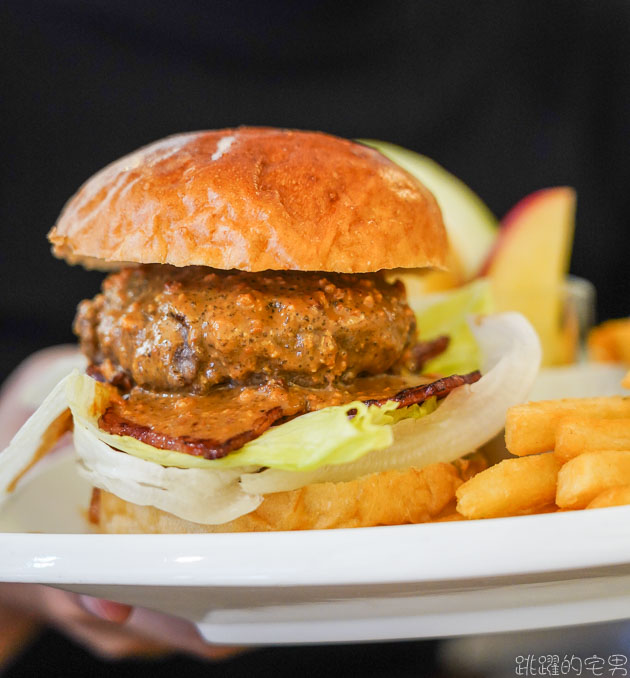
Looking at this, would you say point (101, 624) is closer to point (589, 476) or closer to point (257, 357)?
point (257, 357)

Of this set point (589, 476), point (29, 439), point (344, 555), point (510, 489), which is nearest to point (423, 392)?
point (510, 489)

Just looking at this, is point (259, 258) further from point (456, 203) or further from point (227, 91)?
point (227, 91)

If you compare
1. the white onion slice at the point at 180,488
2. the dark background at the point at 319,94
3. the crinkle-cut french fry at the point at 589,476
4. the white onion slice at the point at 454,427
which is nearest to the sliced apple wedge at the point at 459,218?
the dark background at the point at 319,94

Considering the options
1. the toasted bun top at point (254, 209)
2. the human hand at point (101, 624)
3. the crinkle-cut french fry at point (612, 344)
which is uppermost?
the toasted bun top at point (254, 209)

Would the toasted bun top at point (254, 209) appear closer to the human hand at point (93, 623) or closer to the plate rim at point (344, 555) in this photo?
the plate rim at point (344, 555)

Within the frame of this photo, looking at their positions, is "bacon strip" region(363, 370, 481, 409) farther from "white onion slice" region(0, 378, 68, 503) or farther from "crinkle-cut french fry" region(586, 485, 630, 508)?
"white onion slice" region(0, 378, 68, 503)

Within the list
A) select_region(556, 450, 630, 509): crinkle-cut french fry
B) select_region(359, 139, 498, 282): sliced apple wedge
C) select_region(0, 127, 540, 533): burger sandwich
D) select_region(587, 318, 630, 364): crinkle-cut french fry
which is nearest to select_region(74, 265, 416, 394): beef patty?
select_region(0, 127, 540, 533): burger sandwich

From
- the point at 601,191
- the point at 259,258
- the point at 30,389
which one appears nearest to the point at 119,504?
the point at 259,258
